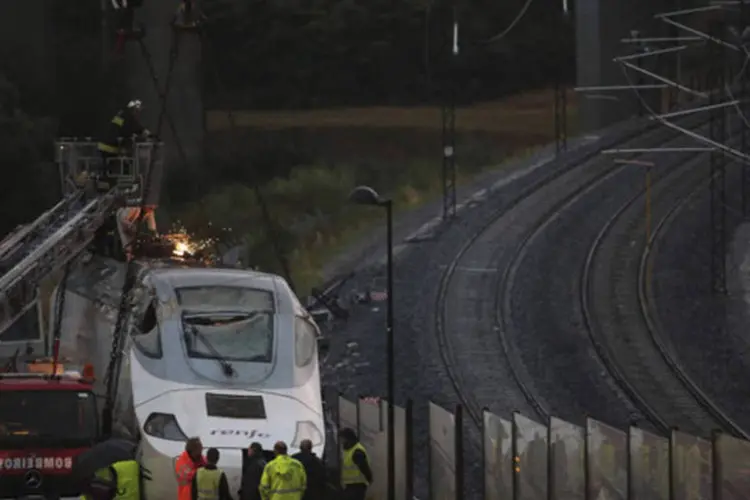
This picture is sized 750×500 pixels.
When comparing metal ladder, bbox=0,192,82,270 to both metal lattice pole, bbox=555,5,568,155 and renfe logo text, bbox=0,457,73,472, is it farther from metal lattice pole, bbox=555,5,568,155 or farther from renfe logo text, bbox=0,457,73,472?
metal lattice pole, bbox=555,5,568,155

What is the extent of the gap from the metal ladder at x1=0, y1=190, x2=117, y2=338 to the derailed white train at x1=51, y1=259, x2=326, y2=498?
5.65 ft

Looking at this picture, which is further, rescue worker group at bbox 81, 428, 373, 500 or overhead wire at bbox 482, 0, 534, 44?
overhead wire at bbox 482, 0, 534, 44

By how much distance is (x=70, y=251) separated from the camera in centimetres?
2848

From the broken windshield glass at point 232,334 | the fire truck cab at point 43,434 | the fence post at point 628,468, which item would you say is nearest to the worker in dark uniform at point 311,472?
the fire truck cab at point 43,434

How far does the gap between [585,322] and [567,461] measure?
89.2 ft

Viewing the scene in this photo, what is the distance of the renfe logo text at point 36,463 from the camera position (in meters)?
23.1

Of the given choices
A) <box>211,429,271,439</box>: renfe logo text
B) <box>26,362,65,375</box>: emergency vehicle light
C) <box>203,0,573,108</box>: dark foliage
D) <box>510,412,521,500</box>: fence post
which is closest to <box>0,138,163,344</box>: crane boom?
<box>26,362,65,375</box>: emergency vehicle light

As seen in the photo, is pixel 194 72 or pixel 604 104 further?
pixel 604 104

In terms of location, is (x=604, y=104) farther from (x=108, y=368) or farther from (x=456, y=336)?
(x=108, y=368)

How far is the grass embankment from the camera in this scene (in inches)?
2398

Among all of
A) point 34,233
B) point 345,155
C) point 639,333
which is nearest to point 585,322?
point 639,333

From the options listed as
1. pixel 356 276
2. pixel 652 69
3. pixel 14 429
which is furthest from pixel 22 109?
pixel 14 429

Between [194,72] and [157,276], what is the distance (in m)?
38.8

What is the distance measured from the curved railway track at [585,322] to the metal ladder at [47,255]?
33.2 ft
